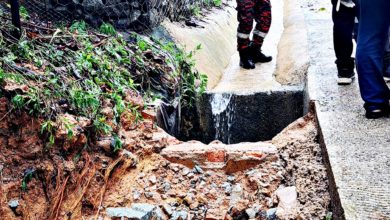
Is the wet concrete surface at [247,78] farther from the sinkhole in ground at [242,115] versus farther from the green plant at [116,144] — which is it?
the green plant at [116,144]

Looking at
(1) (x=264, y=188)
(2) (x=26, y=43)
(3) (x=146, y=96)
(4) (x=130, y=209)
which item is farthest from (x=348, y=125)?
(2) (x=26, y=43)

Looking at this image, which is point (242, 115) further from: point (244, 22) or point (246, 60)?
point (246, 60)

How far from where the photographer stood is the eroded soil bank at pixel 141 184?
8.40 feet

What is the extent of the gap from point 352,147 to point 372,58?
60 centimetres

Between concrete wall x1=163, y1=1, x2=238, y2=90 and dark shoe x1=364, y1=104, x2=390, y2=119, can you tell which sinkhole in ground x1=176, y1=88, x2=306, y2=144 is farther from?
dark shoe x1=364, y1=104, x2=390, y2=119

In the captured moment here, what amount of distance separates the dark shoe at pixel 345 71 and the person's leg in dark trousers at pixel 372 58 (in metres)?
0.73

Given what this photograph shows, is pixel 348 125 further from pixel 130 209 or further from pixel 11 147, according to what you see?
pixel 11 147

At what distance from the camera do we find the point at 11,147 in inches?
108

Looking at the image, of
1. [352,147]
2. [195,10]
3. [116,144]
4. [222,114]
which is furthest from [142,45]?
[195,10]

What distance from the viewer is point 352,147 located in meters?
2.53

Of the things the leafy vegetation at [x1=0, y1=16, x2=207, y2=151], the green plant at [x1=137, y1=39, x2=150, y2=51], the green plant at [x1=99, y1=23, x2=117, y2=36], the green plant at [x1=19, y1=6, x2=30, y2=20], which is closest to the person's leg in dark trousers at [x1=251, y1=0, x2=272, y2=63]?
the leafy vegetation at [x1=0, y1=16, x2=207, y2=151]

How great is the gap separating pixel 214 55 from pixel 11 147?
13.4ft

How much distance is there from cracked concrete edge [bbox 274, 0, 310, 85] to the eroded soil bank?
74.6 inches

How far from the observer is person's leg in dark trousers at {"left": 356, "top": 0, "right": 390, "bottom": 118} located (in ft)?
9.00
